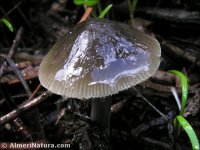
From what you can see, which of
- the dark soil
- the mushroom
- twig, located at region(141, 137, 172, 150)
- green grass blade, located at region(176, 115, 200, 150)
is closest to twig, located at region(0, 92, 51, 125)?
the dark soil

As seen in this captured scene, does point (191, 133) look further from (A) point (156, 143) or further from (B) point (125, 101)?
(B) point (125, 101)

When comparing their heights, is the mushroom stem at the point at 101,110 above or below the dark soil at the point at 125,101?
above

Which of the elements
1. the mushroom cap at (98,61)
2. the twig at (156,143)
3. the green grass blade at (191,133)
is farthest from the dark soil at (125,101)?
the mushroom cap at (98,61)

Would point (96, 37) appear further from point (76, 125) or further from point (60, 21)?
point (60, 21)

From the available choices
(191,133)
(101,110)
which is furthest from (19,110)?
(191,133)

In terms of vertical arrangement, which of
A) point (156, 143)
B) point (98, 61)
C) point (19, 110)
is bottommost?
point (156, 143)

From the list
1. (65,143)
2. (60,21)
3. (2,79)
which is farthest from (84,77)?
(60,21)

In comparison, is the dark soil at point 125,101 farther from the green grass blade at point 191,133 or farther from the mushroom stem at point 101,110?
the green grass blade at point 191,133
